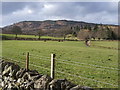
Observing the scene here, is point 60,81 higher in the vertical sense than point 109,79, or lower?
higher

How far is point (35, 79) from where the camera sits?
293 inches

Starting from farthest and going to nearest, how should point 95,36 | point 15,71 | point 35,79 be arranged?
point 95,36 → point 15,71 → point 35,79

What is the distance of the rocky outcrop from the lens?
21.2 feet

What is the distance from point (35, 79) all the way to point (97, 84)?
3285 mm

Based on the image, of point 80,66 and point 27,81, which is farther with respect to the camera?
point 80,66

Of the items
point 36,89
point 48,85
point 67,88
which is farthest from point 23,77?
point 67,88

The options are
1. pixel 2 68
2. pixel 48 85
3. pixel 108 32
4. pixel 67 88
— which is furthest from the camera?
pixel 108 32

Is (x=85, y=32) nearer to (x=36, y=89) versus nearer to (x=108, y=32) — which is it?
(x=108, y=32)

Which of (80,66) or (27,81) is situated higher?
(27,81)

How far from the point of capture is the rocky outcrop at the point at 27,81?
6477mm

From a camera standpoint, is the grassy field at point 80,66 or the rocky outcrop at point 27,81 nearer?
the rocky outcrop at point 27,81

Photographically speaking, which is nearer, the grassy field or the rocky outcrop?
the rocky outcrop

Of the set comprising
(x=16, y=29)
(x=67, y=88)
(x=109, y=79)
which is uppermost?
(x=16, y=29)

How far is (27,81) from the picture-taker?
7684 mm
